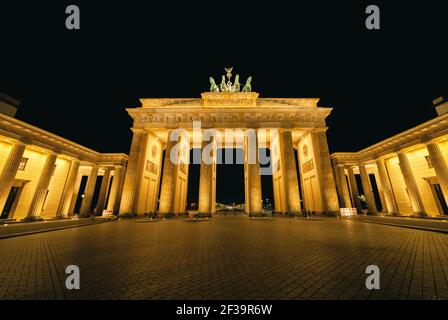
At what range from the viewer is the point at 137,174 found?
949 inches

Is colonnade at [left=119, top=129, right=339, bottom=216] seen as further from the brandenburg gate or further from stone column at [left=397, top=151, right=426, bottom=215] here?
stone column at [left=397, top=151, right=426, bottom=215]

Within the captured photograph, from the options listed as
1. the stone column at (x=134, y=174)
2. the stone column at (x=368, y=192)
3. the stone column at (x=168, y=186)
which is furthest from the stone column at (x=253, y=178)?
the stone column at (x=368, y=192)

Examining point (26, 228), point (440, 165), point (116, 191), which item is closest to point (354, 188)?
point (440, 165)

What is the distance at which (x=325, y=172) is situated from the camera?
23359mm

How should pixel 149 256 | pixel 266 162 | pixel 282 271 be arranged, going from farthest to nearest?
pixel 266 162, pixel 149 256, pixel 282 271

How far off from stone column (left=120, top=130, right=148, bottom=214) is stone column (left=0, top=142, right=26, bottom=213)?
34.2ft

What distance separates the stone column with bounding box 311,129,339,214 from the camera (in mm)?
22188

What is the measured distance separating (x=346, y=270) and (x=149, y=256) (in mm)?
5524

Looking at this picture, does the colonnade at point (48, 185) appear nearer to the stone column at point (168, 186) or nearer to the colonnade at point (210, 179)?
the colonnade at point (210, 179)

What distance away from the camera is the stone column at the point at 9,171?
17.7 m

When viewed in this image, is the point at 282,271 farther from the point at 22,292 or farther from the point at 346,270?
the point at 22,292

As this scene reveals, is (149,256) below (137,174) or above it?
below

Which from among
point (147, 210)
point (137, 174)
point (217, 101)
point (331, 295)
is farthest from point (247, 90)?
point (331, 295)

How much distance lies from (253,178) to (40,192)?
87.9 feet
